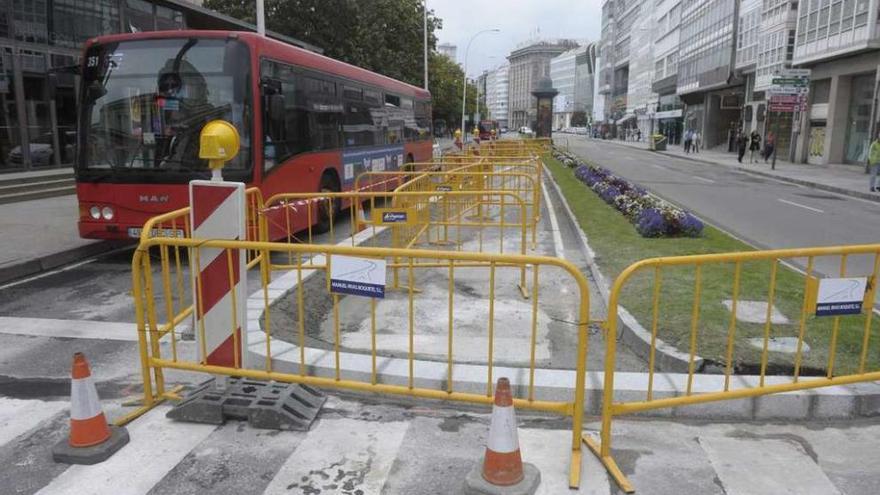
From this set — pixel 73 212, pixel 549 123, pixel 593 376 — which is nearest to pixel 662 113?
pixel 549 123

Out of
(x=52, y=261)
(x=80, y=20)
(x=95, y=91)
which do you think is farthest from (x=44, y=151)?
(x=95, y=91)

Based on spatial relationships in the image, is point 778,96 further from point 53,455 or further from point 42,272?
point 53,455

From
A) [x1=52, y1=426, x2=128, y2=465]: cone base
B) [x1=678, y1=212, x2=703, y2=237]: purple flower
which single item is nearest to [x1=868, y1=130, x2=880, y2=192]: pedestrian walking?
[x1=678, y1=212, x2=703, y2=237]: purple flower

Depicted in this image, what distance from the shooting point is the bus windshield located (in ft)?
27.9

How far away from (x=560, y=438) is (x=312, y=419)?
1585mm

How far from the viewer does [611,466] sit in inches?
140

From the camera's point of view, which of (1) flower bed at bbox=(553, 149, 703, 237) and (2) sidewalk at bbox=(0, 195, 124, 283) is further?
(1) flower bed at bbox=(553, 149, 703, 237)

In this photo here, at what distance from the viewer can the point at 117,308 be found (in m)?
6.91

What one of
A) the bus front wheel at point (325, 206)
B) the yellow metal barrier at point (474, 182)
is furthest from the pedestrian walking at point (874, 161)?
the bus front wheel at point (325, 206)

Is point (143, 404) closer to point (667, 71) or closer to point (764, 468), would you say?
point (764, 468)

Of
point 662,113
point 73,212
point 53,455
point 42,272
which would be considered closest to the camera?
point 53,455

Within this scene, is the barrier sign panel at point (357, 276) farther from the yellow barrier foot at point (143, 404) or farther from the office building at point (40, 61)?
the office building at point (40, 61)

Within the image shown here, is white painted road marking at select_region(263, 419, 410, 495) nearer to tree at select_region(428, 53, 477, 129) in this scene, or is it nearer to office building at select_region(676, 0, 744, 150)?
office building at select_region(676, 0, 744, 150)

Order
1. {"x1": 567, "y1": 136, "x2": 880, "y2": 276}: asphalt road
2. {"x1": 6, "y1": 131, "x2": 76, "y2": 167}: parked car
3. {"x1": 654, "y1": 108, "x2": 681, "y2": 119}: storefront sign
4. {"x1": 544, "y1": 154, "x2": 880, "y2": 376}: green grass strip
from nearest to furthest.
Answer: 1. {"x1": 544, "y1": 154, "x2": 880, "y2": 376}: green grass strip
2. {"x1": 567, "y1": 136, "x2": 880, "y2": 276}: asphalt road
3. {"x1": 6, "y1": 131, "x2": 76, "y2": 167}: parked car
4. {"x1": 654, "y1": 108, "x2": 681, "y2": 119}: storefront sign
